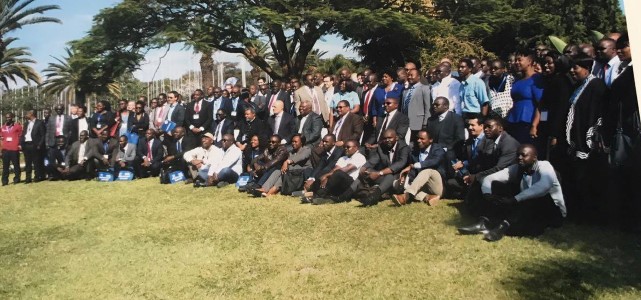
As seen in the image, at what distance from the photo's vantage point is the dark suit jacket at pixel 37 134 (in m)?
10.4

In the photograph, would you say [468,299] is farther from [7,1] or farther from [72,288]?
[7,1]

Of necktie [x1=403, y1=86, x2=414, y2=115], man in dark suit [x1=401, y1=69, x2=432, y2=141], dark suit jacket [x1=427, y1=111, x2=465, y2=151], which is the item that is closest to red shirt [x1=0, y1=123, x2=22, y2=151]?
necktie [x1=403, y1=86, x2=414, y2=115]

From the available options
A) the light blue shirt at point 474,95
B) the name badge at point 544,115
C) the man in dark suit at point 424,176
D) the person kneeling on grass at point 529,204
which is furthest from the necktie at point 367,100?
the person kneeling on grass at point 529,204

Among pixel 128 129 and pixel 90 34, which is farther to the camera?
pixel 90 34

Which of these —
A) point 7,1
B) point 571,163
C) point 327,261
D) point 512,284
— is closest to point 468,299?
point 512,284

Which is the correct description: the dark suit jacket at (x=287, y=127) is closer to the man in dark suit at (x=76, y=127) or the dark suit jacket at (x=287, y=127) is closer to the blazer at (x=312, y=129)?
the blazer at (x=312, y=129)

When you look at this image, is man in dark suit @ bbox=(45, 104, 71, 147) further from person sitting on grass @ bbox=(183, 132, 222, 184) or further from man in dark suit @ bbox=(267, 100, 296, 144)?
man in dark suit @ bbox=(267, 100, 296, 144)

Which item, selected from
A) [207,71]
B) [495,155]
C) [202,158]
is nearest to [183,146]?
[202,158]

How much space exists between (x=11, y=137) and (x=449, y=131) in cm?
878

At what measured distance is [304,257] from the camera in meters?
4.18

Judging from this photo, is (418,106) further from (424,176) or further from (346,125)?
(424,176)

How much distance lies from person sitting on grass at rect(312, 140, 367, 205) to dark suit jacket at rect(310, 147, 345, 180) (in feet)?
0.32

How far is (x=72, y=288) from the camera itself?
3715 mm

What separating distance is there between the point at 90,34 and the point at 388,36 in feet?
27.4
